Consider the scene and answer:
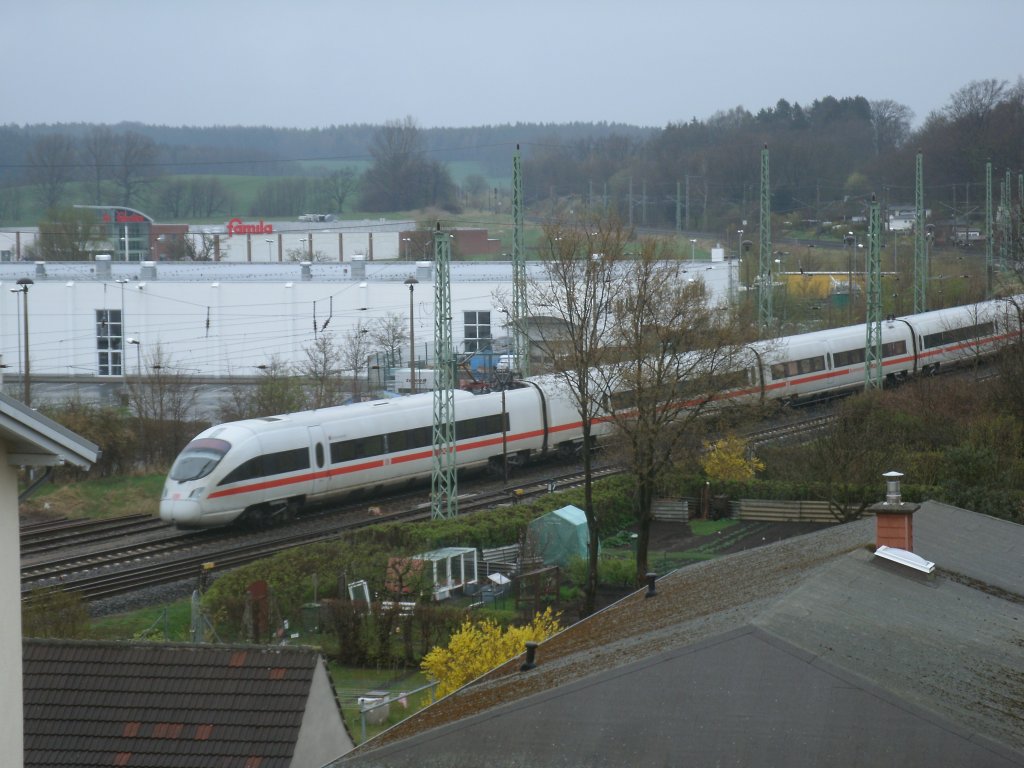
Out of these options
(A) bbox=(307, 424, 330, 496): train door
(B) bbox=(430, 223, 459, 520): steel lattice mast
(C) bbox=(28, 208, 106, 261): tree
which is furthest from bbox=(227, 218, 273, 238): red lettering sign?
(B) bbox=(430, 223, 459, 520): steel lattice mast

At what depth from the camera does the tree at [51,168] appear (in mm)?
134125

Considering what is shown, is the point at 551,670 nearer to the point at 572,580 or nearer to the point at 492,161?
the point at 572,580

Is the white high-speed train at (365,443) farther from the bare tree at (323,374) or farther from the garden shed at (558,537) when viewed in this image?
the bare tree at (323,374)

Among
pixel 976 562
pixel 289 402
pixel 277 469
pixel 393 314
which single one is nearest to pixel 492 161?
pixel 393 314

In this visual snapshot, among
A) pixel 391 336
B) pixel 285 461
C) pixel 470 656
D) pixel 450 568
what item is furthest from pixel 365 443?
pixel 391 336

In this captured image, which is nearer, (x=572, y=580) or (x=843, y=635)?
(x=843, y=635)

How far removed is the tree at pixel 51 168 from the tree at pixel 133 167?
511 centimetres

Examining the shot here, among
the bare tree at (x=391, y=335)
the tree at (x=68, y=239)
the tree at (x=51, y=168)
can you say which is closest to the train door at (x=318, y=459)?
the bare tree at (x=391, y=335)

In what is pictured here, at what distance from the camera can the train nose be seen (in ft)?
77.7

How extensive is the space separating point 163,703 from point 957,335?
130 feet

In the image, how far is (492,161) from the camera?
196 meters

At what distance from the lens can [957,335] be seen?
4381 cm

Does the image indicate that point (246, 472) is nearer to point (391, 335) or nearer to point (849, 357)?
point (849, 357)

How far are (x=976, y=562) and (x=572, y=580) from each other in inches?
383
